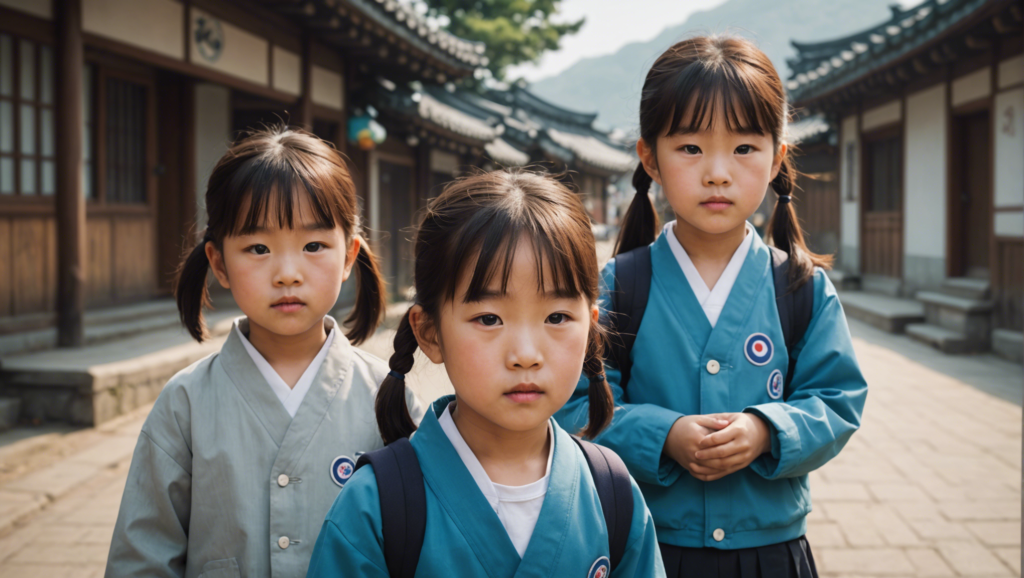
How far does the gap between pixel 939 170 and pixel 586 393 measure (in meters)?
11.4

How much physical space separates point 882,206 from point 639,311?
46.6ft

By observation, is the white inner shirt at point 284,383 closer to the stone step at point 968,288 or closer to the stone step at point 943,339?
the stone step at point 943,339

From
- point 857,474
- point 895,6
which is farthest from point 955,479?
point 895,6

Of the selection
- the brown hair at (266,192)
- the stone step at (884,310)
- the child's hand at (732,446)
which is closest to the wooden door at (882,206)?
the stone step at (884,310)

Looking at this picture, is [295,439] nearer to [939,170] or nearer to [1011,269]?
[1011,269]

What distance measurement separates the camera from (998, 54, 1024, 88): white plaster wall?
8.87 meters

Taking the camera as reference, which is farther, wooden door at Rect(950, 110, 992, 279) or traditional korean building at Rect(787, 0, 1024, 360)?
wooden door at Rect(950, 110, 992, 279)

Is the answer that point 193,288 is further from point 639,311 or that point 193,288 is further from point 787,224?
point 787,224

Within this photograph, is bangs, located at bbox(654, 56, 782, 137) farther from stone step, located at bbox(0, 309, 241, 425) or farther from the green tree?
the green tree

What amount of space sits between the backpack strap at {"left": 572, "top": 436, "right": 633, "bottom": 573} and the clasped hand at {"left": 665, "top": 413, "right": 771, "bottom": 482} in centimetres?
25

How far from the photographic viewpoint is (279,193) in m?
1.80

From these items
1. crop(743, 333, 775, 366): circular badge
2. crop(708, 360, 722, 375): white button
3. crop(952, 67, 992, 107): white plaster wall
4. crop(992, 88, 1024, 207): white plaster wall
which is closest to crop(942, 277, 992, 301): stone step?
crop(992, 88, 1024, 207): white plaster wall

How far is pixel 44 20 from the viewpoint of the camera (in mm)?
6148

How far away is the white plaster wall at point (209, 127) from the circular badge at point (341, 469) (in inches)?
317
